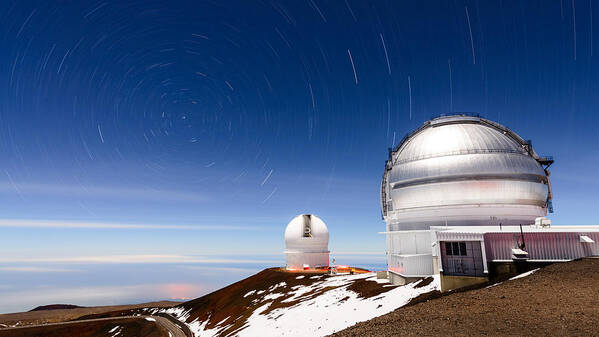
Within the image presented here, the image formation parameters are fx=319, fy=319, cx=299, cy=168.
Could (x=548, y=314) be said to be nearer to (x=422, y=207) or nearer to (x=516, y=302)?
(x=516, y=302)

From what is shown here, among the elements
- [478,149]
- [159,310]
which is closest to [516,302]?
[478,149]

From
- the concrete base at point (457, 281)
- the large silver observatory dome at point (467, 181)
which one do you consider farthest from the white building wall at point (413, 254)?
the concrete base at point (457, 281)

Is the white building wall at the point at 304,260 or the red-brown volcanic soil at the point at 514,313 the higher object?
the red-brown volcanic soil at the point at 514,313

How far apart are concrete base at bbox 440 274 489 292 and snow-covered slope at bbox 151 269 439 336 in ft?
3.50

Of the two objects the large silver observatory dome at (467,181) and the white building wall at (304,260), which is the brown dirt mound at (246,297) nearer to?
the white building wall at (304,260)

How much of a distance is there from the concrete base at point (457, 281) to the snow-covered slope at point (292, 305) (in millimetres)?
1068

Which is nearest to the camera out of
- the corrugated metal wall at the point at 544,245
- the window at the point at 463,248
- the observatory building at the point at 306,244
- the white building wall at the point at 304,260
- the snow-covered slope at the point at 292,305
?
the corrugated metal wall at the point at 544,245

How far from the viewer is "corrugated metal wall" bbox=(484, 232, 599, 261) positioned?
20828mm

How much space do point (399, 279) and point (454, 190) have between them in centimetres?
1002

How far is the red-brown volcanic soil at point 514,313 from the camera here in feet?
34.3

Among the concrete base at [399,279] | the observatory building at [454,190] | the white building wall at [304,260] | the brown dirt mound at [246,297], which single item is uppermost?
the observatory building at [454,190]

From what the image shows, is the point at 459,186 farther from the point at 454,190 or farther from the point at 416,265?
the point at 416,265

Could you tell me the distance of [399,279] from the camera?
98.3 feet

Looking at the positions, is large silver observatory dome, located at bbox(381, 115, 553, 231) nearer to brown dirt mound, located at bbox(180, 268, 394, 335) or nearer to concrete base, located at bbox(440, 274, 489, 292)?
brown dirt mound, located at bbox(180, 268, 394, 335)
